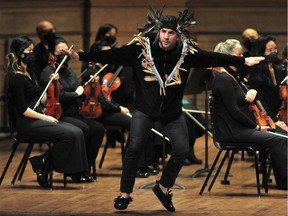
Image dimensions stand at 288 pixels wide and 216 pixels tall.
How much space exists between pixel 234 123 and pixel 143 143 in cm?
116

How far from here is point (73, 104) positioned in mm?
9883

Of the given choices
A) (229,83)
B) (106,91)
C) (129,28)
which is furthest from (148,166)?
(129,28)

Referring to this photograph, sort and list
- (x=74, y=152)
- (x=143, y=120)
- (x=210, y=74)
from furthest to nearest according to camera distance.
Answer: (x=210, y=74) → (x=74, y=152) → (x=143, y=120)

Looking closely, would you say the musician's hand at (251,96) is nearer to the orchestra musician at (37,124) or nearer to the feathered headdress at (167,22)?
the feathered headdress at (167,22)

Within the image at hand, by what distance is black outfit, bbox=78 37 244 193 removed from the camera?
8.17 metres

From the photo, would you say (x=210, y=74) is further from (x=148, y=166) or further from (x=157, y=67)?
(x=157, y=67)

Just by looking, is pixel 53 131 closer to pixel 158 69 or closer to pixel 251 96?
pixel 158 69

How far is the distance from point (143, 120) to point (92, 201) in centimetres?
94

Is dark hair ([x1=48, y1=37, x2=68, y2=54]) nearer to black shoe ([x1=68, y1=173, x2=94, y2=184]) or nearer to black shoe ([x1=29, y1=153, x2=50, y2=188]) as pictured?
black shoe ([x1=29, y1=153, x2=50, y2=188])

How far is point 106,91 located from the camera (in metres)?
10.2

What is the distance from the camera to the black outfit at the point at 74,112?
9.72 metres

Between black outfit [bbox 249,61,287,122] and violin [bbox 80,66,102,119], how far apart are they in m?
1.52

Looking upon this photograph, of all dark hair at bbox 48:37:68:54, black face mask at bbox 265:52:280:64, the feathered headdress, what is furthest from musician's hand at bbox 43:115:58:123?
black face mask at bbox 265:52:280:64

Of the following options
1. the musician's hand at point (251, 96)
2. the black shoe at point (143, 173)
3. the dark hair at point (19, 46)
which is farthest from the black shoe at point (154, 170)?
the dark hair at point (19, 46)
